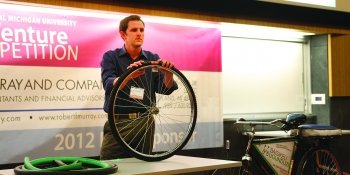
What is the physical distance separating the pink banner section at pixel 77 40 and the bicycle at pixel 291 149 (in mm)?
896

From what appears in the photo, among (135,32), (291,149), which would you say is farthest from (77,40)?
(291,149)

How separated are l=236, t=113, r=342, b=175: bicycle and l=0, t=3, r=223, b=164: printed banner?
1431 millimetres

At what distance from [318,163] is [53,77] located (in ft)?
9.61

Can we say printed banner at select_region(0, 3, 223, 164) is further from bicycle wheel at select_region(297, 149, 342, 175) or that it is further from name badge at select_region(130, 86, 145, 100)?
bicycle wheel at select_region(297, 149, 342, 175)

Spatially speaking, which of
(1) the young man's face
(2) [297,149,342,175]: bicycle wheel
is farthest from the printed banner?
(2) [297,149,342,175]: bicycle wheel

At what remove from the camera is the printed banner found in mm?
3854

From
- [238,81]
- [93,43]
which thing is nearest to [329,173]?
[238,81]

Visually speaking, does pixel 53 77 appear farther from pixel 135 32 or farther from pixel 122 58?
pixel 135 32

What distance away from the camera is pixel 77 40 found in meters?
4.19

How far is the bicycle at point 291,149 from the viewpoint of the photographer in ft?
16.2

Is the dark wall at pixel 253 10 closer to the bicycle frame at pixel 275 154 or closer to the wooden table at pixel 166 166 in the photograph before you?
the bicycle frame at pixel 275 154

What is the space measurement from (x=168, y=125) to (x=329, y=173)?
1.99 meters

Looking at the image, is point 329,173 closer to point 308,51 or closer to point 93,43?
point 308,51

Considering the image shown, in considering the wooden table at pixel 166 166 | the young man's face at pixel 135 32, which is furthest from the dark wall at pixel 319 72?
the wooden table at pixel 166 166
